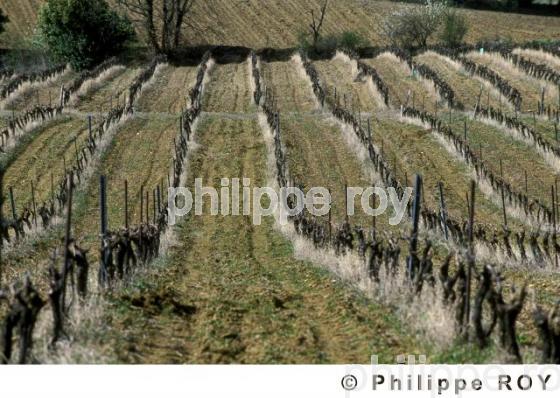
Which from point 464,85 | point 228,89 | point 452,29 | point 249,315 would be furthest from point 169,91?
point 249,315

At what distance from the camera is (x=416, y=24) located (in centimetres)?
5444

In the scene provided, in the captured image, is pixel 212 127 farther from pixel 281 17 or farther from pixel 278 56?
pixel 281 17

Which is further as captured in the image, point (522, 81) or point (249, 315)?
point (522, 81)

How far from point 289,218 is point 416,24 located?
1605 inches

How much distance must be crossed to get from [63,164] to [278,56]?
30591 millimetres

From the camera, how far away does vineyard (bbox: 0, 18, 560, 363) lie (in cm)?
818

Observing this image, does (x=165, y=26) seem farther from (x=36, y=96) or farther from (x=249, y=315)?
(x=249, y=315)

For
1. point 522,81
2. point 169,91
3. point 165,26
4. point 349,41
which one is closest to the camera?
point 522,81

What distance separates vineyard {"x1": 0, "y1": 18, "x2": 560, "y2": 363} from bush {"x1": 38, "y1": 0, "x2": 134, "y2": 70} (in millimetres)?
1572

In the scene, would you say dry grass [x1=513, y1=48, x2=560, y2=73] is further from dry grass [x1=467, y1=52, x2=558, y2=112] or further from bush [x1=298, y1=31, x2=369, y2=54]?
bush [x1=298, y1=31, x2=369, y2=54]

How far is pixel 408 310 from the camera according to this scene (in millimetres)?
8883

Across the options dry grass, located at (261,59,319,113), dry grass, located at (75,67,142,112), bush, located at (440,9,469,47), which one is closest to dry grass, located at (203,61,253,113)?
dry grass, located at (261,59,319,113)

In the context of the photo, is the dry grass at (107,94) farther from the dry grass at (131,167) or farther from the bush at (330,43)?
the bush at (330,43)

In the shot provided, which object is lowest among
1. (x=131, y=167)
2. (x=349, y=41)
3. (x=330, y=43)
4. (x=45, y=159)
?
(x=131, y=167)
